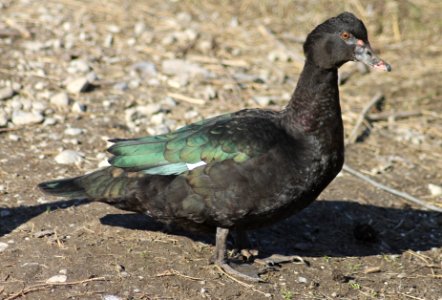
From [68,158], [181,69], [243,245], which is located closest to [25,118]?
[68,158]

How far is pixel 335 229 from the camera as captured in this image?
5992 mm


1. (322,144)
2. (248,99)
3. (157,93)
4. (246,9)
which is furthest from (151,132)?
(246,9)

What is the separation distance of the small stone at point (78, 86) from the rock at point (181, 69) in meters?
1.03

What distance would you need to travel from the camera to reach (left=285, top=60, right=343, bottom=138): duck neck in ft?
16.7

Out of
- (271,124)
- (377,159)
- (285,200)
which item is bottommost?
(377,159)

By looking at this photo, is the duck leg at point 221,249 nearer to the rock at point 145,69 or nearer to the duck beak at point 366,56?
the duck beak at point 366,56

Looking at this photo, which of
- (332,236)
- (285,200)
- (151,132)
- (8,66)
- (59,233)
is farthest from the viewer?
(8,66)

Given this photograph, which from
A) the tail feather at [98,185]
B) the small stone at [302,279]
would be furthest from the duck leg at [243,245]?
the tail feather at [98,185]

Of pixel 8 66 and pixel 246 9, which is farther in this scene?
pixel 246 9

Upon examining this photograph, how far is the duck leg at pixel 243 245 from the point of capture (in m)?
5.38

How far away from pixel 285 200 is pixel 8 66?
3993 millimetres

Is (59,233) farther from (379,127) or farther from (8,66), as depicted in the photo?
(379,127)

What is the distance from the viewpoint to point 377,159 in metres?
7.23

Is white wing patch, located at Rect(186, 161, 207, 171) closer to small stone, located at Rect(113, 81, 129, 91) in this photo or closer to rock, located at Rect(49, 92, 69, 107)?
rock, located at Rect(49, 92, 69, 107)
